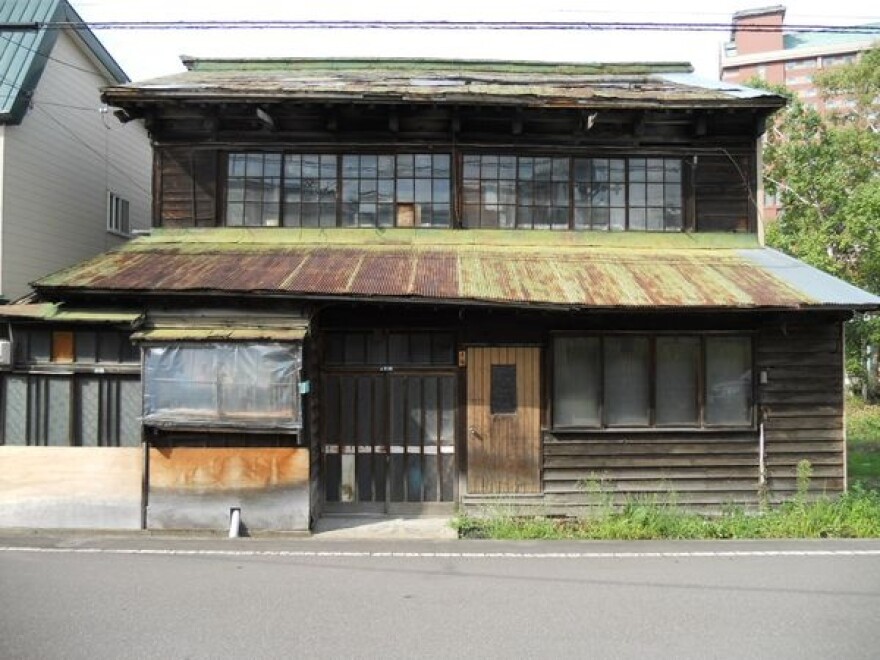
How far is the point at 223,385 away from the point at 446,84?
21.4 ft

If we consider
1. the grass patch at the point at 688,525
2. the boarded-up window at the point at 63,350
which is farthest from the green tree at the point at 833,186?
the boarded-up window at the point at 63,350

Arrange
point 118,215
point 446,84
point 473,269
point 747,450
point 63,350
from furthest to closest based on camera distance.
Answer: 1. point 118,215
2. point 446,84
3. point 473,269
4. point 747,450
5. point 63,350

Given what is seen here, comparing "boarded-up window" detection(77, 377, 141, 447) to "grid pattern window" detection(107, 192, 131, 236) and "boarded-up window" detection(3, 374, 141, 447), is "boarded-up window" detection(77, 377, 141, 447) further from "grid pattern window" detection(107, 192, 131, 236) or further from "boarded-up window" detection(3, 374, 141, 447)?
"grid pattern window" detection(107, 192, 131, 236)

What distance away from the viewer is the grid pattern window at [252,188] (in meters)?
11.5

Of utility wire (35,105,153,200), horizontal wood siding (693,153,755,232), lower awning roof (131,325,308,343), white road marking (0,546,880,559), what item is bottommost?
white road marking (0,546,880,559)

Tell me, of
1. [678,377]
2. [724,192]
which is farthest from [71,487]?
[724,192]

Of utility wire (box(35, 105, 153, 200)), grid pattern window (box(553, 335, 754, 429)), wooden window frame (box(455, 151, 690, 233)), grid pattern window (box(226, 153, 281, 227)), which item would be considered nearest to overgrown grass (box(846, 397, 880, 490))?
grid pattern window (box(553, 335, 754, 429))

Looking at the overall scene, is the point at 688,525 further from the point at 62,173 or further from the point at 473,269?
the point at 62,173

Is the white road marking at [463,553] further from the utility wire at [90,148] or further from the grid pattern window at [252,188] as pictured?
the utility wire at [90,148]

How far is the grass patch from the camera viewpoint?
29.2ft

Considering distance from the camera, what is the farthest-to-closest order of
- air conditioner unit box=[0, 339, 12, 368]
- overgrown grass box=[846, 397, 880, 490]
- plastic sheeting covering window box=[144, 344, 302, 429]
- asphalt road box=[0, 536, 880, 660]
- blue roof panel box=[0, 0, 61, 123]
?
overgrown grass box=[846, 397, 880, 490] → blue roof panel box=[0, 0, 61, 123] → air conditioner unit box=[0, 339, 12, 368] → plastic sheeting covering window box=[144, 344, 302, 429] → asphalt road box=[0, 536, 880, 660]

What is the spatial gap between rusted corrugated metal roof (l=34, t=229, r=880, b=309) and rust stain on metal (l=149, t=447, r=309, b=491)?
2050mm

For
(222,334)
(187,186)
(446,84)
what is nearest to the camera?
(222,334)

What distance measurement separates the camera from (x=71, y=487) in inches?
358
